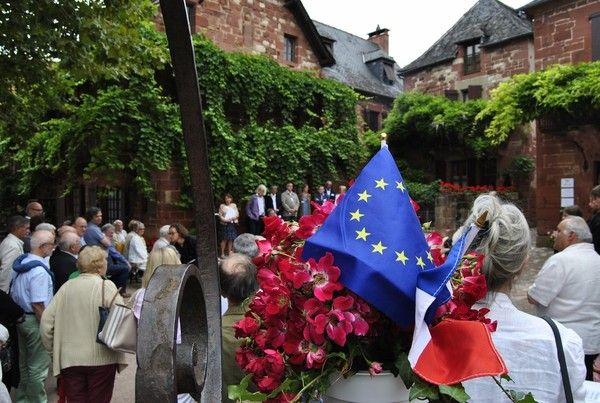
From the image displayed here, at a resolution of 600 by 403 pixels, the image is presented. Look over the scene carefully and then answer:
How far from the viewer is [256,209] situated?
14719mm

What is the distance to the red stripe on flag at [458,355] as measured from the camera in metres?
1.15

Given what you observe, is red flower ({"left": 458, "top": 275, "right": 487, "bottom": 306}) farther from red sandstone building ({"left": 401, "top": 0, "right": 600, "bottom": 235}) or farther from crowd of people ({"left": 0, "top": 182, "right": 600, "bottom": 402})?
red sandstone building ({"left": 401, "top": 0, "right": 600, "bottom": 235})

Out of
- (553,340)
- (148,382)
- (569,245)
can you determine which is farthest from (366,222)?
(569,245)

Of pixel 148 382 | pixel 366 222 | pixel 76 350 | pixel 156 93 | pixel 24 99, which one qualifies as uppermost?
pixel 156 93

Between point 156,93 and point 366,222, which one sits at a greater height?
point 156,93

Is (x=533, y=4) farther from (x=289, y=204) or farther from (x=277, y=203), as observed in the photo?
(x=277, y=203)

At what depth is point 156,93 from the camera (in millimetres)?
13734

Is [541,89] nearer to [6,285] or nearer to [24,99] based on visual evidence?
[24,99]

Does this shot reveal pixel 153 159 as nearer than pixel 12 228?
No

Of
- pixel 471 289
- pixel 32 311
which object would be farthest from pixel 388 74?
pixel 471 289

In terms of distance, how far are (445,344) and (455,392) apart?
129mm

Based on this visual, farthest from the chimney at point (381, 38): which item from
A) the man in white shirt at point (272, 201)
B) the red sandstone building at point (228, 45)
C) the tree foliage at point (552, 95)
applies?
the man in white shirt at point (272, 201)

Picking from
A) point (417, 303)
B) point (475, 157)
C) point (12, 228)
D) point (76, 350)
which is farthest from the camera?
point (475, 157)

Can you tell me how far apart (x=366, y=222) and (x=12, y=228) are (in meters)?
5.52
